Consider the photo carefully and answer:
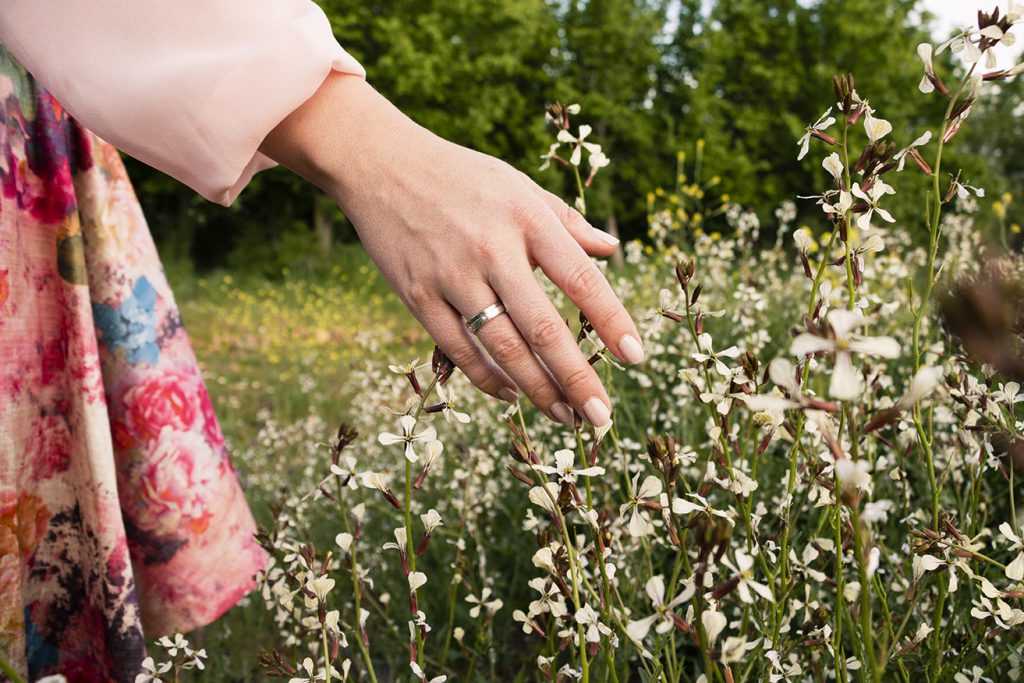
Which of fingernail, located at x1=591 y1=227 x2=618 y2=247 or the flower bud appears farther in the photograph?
fingernail, located at x1=591 y1=227 x2=618 y2=247

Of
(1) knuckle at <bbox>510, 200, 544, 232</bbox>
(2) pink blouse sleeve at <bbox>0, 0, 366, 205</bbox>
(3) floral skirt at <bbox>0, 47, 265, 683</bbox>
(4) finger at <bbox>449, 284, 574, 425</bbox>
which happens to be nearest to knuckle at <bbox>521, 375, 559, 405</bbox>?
(4) finger at <bbox>449, 284, 574, 425</bbox>

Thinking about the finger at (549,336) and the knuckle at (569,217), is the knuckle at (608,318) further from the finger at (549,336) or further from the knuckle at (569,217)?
the knuckle at (569,217)

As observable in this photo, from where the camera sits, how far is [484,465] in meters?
Result: 1.94

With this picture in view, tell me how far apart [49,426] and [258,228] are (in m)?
16.1

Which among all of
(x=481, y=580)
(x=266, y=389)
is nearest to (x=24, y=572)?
(x=481, y=580)

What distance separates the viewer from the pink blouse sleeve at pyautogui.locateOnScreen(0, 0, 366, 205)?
A: 3.64 ft

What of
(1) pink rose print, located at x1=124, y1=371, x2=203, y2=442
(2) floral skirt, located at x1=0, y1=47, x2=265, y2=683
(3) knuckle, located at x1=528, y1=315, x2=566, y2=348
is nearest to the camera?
(3) knuckle, located at x1=528, y1=315, x2=566, y2=348

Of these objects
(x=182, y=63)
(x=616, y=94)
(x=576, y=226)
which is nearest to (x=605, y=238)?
(x=576, y=226)

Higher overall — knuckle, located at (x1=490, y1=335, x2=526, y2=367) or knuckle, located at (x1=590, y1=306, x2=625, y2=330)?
knuckle, located at (x1=590, y1=306, x2=625, y2=330)

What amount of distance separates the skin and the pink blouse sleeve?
7cm

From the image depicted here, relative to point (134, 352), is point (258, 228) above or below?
below

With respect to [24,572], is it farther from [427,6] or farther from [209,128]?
[427,6]

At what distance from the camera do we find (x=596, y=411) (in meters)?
1.04

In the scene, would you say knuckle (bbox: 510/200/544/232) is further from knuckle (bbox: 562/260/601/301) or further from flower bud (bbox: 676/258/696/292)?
flower bud (bbox: 676/258/696/292)
